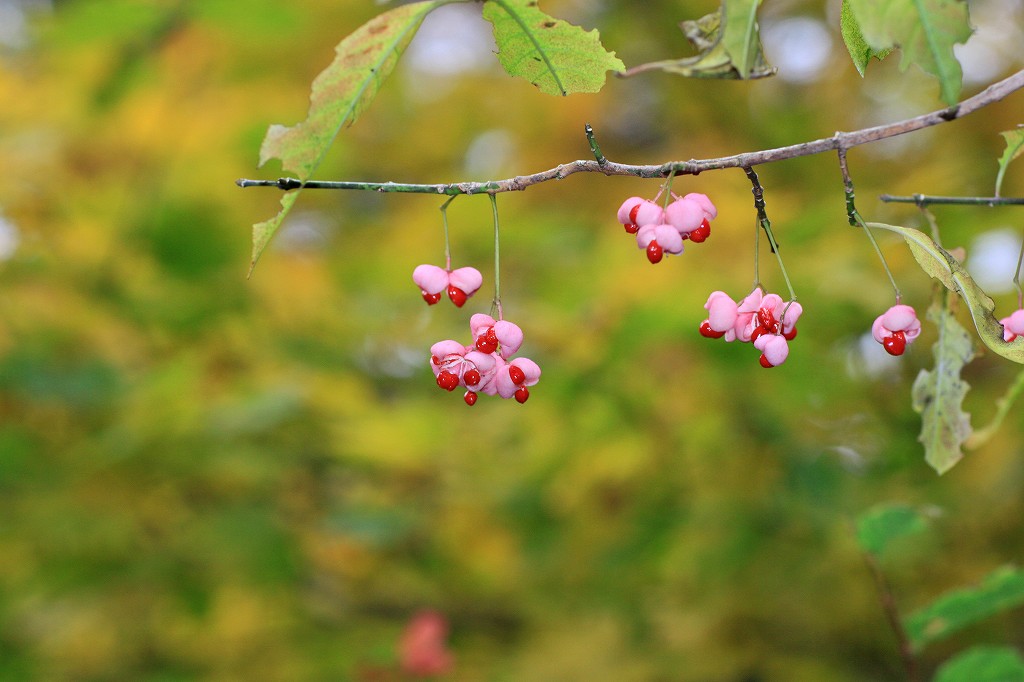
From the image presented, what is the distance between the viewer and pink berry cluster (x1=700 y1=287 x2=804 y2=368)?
0.76 meters

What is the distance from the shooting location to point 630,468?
1.98m

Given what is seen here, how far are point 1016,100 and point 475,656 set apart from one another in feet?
6.93

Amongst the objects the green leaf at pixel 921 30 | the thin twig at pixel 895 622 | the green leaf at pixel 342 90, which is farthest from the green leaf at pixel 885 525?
the green leaf at pixel 342 90

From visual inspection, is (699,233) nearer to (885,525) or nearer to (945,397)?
(945,397)

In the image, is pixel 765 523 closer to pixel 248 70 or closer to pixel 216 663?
pixel 216 663

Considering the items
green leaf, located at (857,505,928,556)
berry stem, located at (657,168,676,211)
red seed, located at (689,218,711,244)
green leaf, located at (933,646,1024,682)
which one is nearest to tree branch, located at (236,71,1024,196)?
berry stem, located at (657,168,676,211)

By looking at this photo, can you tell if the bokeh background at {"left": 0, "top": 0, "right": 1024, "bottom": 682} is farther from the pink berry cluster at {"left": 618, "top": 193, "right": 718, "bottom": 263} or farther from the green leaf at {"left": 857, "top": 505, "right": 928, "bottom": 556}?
the pink berry cluster at {"left": 618, "top": 193, "right": 718, "bottom": 263}

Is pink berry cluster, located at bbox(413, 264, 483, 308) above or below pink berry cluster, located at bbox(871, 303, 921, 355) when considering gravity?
above

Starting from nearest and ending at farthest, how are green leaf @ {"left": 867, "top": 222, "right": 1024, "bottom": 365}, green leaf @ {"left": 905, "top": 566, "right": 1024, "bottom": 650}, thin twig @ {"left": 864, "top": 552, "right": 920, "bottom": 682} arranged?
green leaf @ {"left": 867, "top": 222, "right": 1024, "bottom": 365} < green leaf @ {"left": 905, "top": 566, "right": 1024, "bottom": 650} < thin twig @ {"left": 864, "top": 552, "right": 920, "bottom": 682}

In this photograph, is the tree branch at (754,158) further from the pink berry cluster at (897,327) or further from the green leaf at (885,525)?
the green leaf at (885,525)

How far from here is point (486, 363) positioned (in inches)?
31.2

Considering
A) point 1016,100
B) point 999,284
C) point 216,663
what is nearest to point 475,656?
point 216,663

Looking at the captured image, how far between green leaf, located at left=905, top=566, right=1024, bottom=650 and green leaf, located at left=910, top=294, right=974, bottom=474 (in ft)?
0.73

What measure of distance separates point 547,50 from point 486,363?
268mm
